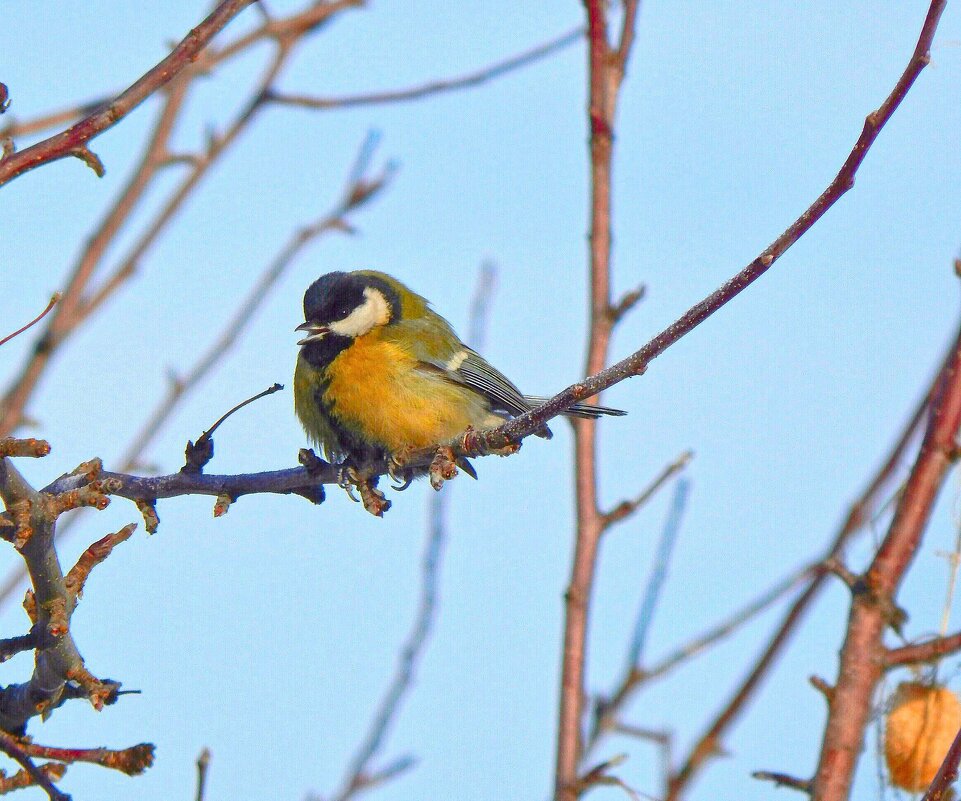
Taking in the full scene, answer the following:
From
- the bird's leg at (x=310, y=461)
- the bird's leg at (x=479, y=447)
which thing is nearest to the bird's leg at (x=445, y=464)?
the bird's leg at (x=479, y=447)

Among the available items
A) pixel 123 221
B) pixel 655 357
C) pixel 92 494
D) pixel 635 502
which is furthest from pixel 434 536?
pixel 655 357

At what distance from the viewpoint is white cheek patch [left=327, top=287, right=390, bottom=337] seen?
4.28 m

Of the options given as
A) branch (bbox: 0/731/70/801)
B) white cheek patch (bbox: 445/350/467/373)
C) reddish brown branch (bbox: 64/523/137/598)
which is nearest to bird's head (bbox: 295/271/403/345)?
white cheek patch (bbox: 445/350/467/373)

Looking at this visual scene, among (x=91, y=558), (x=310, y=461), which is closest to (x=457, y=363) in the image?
(x=310, y=461)

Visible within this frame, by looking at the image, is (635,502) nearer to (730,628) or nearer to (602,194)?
(730,628)

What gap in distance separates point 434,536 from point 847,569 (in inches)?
58.6

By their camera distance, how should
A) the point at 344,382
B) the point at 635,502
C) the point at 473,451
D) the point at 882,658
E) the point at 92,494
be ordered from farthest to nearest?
the point at 344,382 < the point at 635,502 < the point at 882,658 < the point at 473,451 < the point at 92,494

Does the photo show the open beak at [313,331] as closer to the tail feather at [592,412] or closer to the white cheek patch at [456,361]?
the white cheek patch at [456,361]

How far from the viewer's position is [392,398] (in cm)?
397

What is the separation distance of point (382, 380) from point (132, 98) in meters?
2.03

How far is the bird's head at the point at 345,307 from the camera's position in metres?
4.29

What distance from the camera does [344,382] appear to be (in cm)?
402

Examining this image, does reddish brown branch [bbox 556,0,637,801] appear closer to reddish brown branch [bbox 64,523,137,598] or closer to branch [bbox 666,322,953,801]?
branch [bbox 666,322,953,801]

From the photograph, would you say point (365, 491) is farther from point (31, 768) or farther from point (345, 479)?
point (31, 768)
